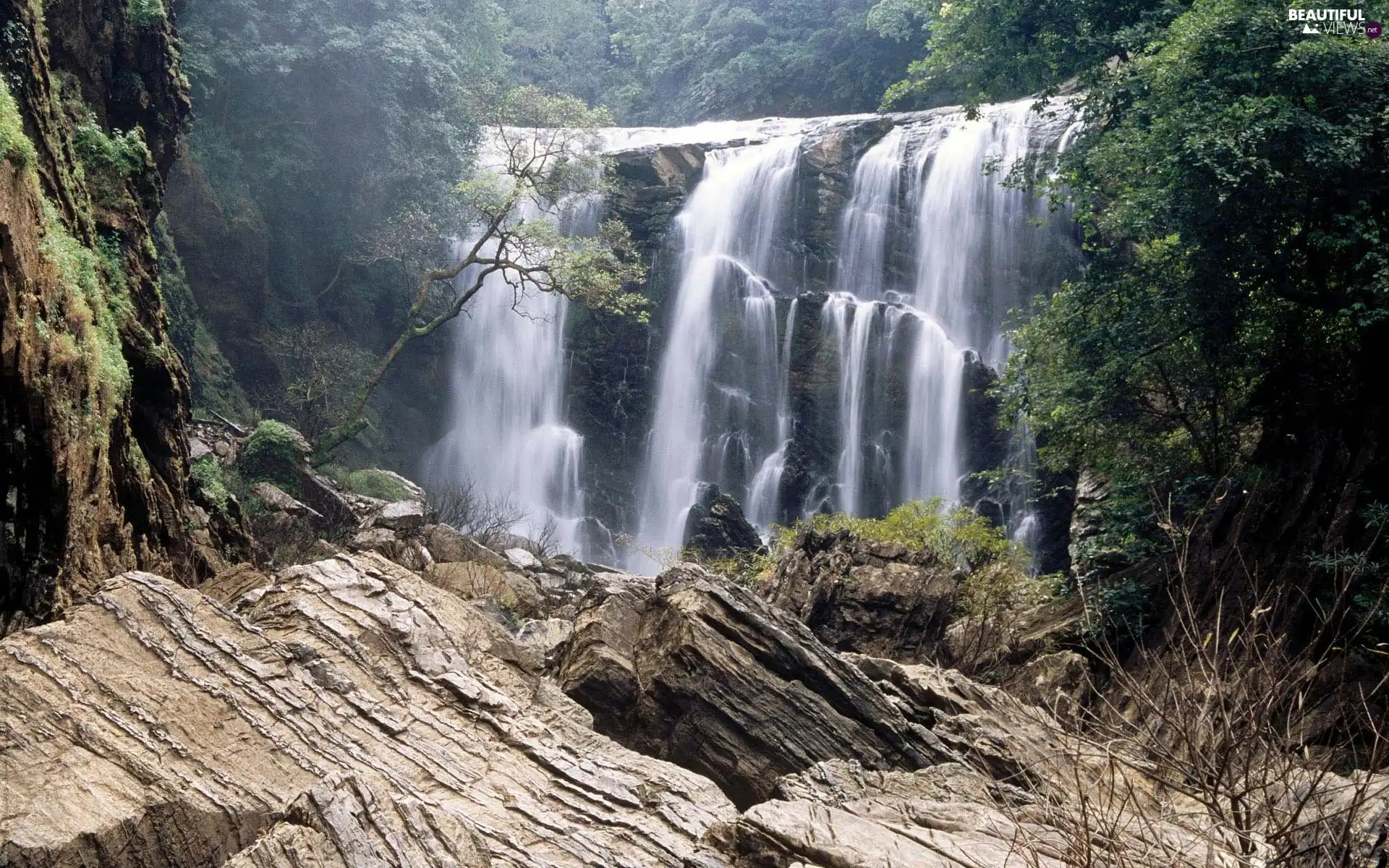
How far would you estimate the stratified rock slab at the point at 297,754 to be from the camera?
442 cm

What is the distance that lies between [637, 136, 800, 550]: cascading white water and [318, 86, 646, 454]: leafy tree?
2.89m

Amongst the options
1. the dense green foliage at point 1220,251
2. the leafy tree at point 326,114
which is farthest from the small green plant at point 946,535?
the leafy tree at point 326,114

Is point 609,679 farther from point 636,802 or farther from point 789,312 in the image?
point 789,312

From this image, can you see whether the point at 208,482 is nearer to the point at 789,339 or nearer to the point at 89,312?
the point at 89,312

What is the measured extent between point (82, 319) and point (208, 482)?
499 centimetres

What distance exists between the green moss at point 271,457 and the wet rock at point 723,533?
743 centimetres

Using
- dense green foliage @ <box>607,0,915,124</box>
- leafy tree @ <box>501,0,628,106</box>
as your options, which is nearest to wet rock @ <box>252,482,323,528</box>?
dense green foliage @ <box>607,0,915,124</box>

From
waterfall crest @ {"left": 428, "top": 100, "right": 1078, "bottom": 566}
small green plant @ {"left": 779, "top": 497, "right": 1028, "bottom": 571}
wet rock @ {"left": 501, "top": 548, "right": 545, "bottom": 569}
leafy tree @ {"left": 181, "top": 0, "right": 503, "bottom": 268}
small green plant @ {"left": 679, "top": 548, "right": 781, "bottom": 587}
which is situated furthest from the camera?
waterfall crest @ {"left": 428, "top": 100, "right": 1078, "bottom": 566}

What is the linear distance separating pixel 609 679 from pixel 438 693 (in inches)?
58.2

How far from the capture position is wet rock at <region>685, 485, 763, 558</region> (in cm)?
1914

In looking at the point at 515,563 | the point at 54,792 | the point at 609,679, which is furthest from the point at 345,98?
the point at 54,792

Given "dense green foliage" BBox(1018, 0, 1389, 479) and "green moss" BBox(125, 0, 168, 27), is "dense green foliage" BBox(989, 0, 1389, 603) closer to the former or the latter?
"dense green foliage" BBox(1018, 0, 1389, 479)

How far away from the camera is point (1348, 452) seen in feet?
32.0

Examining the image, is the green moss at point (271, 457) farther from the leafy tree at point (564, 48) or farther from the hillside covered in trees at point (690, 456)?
the leafy tree at point (564, 48)
